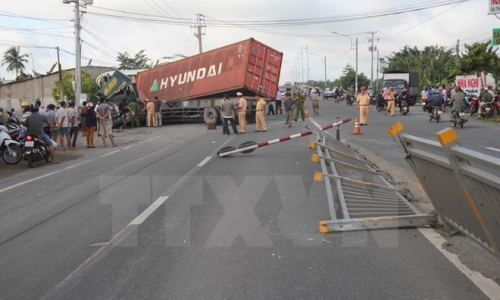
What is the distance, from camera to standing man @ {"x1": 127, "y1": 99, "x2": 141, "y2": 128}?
27.0 m

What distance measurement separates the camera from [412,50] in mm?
67000

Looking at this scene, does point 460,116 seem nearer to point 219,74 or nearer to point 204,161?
point 204,161

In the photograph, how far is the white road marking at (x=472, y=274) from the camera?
3902 millimetres

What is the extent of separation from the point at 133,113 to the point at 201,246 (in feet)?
75.6

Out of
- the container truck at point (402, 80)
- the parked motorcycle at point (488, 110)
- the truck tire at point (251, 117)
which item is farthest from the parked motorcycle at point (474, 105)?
the container truck at point (402, 80)

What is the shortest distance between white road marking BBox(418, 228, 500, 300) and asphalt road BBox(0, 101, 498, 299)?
8 centimetres

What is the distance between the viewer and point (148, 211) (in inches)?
275

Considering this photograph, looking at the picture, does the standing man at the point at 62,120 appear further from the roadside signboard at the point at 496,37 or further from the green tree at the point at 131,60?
the green tree at the point at 131,60

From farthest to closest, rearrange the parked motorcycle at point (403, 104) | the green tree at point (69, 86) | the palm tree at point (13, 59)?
the palm tree at point (13, 59) < the green tree at point (69, 86) < the parked motorcycle at point (403, 104)

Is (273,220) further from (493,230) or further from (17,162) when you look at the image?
(17,162)

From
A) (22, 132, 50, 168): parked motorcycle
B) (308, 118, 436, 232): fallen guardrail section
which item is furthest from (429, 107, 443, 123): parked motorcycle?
(22, 132, 50, 168): parked motorcycle

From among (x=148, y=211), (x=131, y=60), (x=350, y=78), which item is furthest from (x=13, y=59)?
(x=148, y=211)

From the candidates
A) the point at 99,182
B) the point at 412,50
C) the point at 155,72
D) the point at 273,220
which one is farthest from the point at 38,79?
the point at 273,220

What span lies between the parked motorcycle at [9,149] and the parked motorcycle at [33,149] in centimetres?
36
